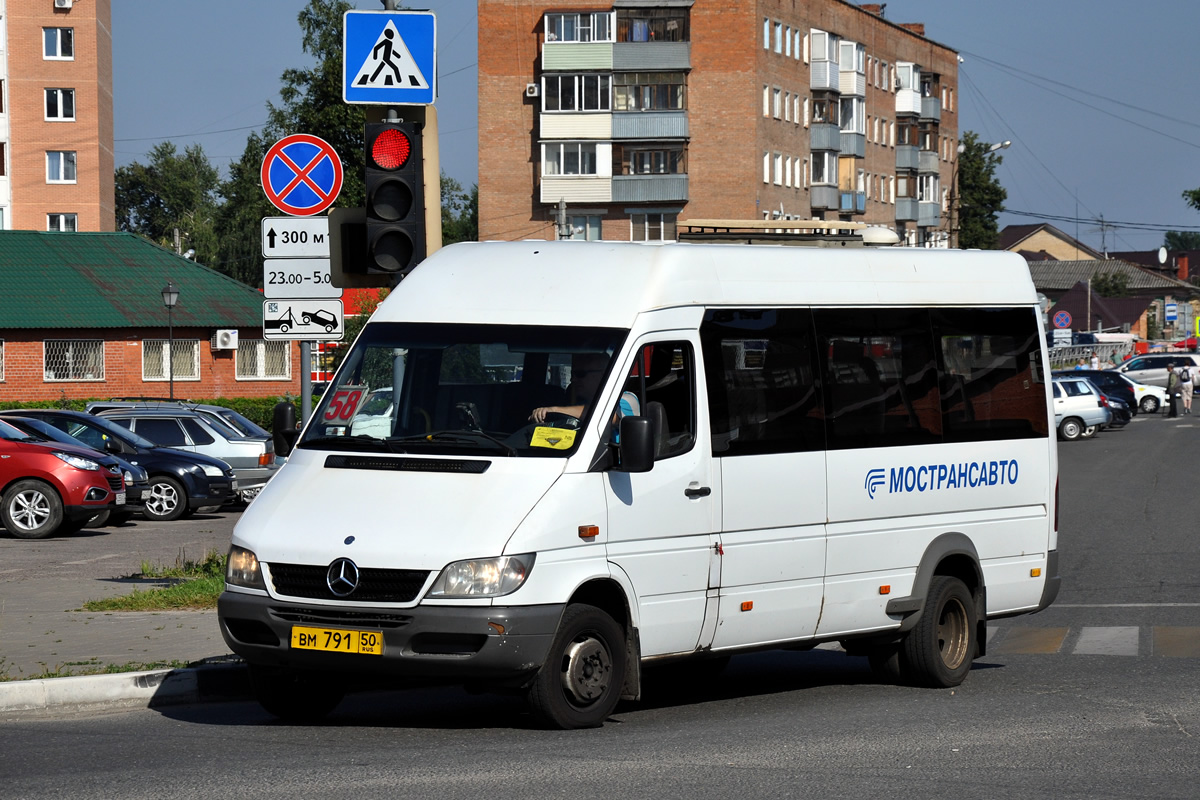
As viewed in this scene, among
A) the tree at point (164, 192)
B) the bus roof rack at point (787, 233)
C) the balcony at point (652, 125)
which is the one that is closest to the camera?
the bus roof rack at point (787, 233)

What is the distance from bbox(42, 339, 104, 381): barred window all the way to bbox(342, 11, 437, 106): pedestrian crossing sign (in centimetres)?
4936

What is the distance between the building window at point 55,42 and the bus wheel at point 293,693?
255 ft

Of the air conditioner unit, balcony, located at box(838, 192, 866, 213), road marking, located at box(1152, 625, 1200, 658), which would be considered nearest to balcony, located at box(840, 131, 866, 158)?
balcony, located at box(838, 192, 866, 213)

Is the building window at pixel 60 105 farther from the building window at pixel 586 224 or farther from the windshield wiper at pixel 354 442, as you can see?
the windshield wiper at pixel 354 442

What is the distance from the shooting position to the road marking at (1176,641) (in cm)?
1239

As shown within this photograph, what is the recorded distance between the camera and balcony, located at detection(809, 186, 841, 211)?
302ft

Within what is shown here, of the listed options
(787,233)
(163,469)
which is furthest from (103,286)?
(787,233)

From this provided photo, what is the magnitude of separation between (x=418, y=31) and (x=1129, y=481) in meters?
23.3

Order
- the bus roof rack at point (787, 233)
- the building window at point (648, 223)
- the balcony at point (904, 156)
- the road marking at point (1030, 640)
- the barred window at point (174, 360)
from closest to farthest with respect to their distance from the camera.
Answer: the bus roof rack at point (787, 233)
the road marking at point (1030, 640)
the barred window at point (174, 360)
the building window at point (648, 223)
the balcony at point (904, 156)

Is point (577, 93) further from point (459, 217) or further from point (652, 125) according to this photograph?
point (459, 217)

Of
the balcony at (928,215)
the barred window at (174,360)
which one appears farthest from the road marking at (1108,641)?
the balcony at (928,215)

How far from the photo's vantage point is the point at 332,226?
11.7m

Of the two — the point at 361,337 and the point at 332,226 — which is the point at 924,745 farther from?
the point at 332,226

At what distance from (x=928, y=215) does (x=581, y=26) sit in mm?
36705
